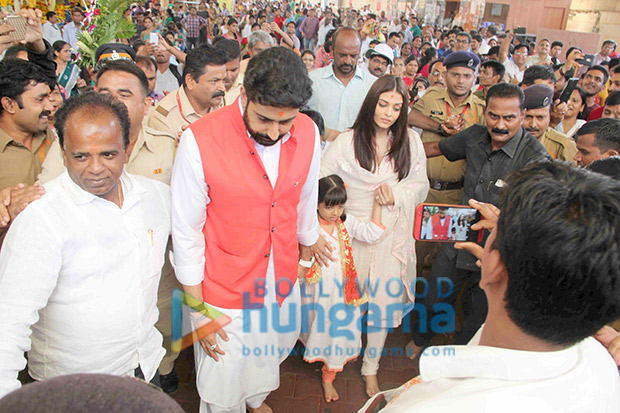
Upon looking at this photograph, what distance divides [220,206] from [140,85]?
1040mm

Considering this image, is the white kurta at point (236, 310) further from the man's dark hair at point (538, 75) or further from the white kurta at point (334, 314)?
the man's dark hair at point (538, 75)

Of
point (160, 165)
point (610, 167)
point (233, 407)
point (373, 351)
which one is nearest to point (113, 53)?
point (160, 165)

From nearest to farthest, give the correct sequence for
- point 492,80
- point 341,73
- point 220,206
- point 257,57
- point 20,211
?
1. point 20,211
2. point 257,57
3. point 220,206
4. point 341,73
5. point 492,80

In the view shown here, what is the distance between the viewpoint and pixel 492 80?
4.65m

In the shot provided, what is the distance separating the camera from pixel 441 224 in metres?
2.21

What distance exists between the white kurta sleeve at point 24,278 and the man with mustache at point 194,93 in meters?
1.71

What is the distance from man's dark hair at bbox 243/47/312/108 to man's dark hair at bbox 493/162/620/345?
1042 mm

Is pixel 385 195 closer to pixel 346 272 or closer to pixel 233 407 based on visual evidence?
pixel 346 272

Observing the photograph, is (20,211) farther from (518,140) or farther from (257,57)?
(518,140)

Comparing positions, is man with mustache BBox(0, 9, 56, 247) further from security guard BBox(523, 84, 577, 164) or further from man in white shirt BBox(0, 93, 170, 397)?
security guard BBox(523, 84, 577, 164)

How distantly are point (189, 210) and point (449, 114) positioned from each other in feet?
8.76

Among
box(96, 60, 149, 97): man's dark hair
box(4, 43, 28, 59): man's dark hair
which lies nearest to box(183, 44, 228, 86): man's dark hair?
box(96, 60, 149, 97): man's dark hair

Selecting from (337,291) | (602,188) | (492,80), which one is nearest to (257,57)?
(602,188)

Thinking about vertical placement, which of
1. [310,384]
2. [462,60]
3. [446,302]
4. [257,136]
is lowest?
[310,384]
